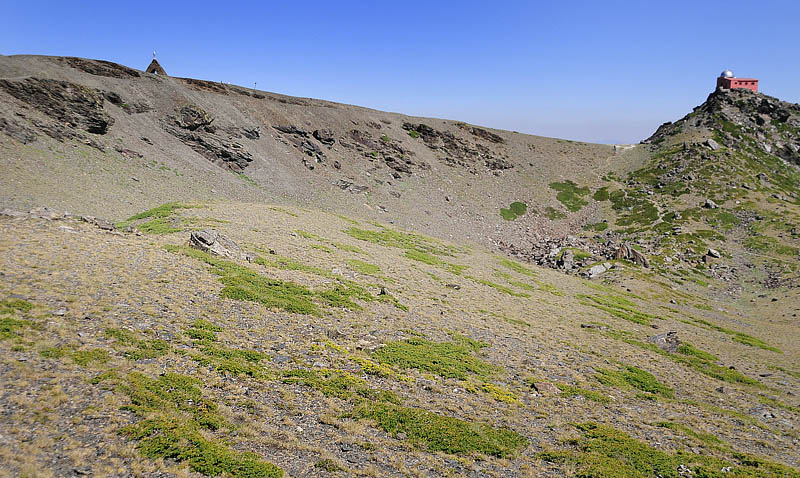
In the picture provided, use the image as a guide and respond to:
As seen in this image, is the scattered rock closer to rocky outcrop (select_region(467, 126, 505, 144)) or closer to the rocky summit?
the rocky summit

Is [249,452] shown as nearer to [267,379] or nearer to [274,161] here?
[267,379]

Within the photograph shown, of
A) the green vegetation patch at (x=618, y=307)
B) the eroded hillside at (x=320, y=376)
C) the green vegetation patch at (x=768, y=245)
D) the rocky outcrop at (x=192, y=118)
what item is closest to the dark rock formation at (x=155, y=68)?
the rocky outcrop at (x=192, y=118)

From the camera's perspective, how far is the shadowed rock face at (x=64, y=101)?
52531mm

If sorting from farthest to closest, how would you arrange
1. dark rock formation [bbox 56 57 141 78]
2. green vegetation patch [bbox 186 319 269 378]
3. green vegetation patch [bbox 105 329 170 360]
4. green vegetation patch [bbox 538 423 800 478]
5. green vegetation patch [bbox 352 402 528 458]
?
dark rock formation [bbox 56 57 141 78] < green vegetation patch [bbox 186 319 269 378] < green vegetation patch [bbox 105 329 170 360] < green vegetation patch [bbox 352 402 528 458] < green vegetation patch [bbox 538 423 800 478]

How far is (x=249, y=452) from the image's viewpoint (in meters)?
10.8

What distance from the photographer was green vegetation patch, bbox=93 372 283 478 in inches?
388

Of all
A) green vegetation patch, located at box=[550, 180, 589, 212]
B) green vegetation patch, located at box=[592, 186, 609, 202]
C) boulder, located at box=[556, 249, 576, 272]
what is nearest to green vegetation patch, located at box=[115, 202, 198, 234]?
boulder, located at box=[556, 249, 576, 272]

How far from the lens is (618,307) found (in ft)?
153

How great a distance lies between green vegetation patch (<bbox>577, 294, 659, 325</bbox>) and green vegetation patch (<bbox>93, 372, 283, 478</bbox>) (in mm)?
42107

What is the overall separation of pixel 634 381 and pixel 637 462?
37.7 feet

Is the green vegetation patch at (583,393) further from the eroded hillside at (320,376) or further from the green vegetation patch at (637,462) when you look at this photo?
the green vegetation patch at (637,462)

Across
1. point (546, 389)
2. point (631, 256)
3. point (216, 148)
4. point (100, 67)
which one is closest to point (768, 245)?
point (631, 256)

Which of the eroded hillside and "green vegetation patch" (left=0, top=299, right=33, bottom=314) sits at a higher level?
"green vegetation patch" (left=0, top=299, right=33, bottom=314)

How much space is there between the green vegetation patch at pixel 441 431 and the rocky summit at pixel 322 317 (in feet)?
0.31
